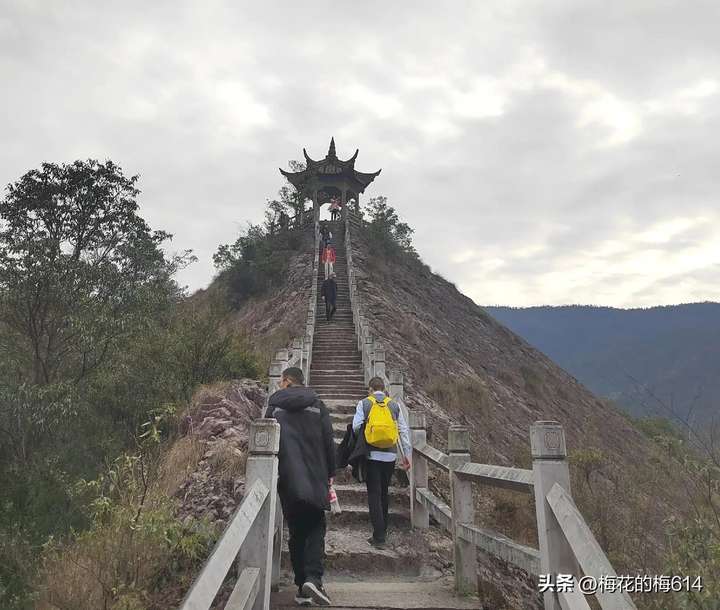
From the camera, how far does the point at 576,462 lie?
34.8 feet

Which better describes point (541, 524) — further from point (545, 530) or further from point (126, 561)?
point (126, 561)

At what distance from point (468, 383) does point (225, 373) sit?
9293 mm

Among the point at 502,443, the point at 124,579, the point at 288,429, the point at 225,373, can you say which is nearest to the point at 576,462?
the point at 502,443

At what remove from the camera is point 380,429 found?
5.53m

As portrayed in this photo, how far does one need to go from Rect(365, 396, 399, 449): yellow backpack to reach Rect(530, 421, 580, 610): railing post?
2.47 m

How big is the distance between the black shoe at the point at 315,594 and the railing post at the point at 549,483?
1.71 m

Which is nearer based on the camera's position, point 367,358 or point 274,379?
point 274,379

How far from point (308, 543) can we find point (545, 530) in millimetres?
1974

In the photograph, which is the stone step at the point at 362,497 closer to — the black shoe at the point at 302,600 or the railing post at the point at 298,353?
the black shoe at the point at 302,600

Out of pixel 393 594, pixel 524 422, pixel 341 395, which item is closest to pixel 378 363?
pixel 341 395

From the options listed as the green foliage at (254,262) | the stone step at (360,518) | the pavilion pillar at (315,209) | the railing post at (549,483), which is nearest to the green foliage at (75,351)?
the stone step at (360,518)

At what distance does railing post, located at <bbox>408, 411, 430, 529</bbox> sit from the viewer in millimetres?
6176

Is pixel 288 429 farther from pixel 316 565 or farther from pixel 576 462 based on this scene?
pixel 576 462

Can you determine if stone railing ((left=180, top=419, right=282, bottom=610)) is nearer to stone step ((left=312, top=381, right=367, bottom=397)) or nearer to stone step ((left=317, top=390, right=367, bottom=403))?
stone step ((left=317, top=390, right=367, bottom=403))
